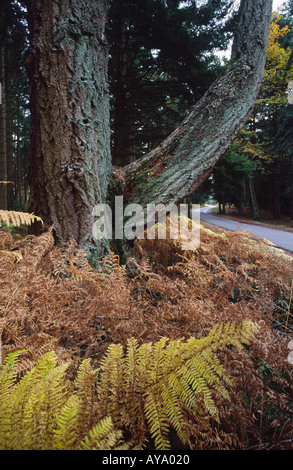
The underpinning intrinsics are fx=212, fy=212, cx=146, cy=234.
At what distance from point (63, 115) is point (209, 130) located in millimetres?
1669

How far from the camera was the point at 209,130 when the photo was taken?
259 centimetres

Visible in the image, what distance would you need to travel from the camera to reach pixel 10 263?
1654 mm

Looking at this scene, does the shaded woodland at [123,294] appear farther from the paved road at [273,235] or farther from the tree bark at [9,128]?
the tree bark at [9,128]

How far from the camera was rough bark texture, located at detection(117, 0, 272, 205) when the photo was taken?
2.53m

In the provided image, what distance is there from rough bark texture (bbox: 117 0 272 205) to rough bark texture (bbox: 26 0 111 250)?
62 centimetres

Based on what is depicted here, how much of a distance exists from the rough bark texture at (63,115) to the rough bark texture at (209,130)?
2.03ft

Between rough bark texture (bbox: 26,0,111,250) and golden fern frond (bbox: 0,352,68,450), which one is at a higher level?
rough bark texture (bbox: 26,0,111,250)

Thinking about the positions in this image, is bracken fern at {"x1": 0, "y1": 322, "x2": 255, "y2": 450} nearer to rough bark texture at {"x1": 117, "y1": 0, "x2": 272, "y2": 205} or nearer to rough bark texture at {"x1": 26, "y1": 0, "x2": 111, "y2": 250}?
rough bark texture at {"x1": 26, "y1": 0, "x2": 111, "y2": 250}

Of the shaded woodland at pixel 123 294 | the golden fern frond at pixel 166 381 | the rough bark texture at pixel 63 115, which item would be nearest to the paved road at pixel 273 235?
the shaded woodland at pixel 123 294

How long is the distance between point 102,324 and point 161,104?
7.20 meters

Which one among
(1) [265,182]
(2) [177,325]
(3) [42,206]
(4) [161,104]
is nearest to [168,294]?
(2) [177,325]

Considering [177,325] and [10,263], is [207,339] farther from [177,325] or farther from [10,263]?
[10,263]

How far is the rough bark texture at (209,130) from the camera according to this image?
2525 mm

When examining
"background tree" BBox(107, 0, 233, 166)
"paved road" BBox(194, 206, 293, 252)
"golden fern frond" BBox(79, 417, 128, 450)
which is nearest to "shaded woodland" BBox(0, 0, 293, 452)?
"golden fern frond" BBox(79, 417, 128, 450)
